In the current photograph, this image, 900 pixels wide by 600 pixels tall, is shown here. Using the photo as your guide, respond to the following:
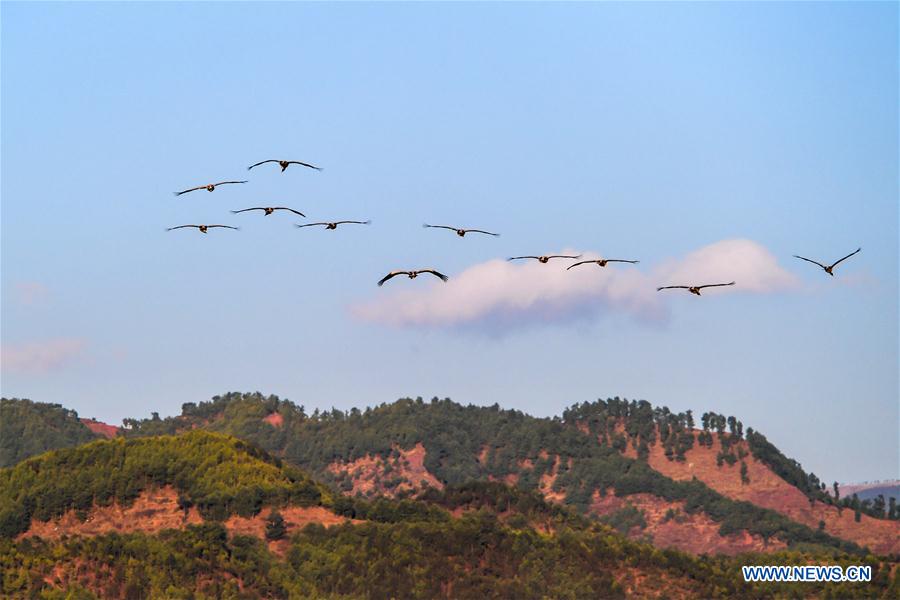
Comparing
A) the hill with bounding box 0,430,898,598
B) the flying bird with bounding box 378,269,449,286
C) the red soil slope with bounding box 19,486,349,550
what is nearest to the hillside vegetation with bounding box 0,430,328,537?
the hill with bounding box 0,430,898,598

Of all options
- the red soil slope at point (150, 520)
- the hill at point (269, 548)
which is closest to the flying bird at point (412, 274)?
the hill at point (269, 548)

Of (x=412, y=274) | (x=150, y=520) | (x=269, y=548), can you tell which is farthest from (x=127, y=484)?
(x=412, y=274)

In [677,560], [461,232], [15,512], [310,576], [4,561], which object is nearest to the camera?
[461,232]

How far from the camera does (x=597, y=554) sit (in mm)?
170625

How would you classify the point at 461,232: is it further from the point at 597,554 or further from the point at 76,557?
the point at 597,554

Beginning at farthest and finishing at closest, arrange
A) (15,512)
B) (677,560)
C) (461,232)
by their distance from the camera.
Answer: (15,512) → (677,560) → (461,232)

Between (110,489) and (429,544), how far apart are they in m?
49.2

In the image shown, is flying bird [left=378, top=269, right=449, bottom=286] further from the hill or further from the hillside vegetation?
the hillside vegetation

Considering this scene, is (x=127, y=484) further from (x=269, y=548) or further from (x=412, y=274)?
(x=412, y=274)

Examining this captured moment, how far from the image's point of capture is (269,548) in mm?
176375

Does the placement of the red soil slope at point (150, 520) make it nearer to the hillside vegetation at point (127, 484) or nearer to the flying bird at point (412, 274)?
the hillside vegetation at point (127, 484)

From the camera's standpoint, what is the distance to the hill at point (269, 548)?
496ft

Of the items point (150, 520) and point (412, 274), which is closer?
point (412, 274)

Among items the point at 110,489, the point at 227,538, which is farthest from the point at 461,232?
the point at 110,489
